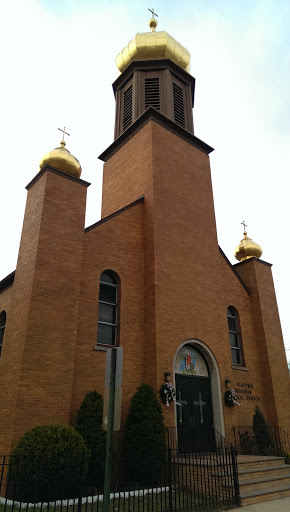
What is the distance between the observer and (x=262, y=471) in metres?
10.1

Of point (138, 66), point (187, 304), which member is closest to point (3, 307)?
point (187, 304)

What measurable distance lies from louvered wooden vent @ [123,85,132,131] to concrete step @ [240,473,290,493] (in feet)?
47.7

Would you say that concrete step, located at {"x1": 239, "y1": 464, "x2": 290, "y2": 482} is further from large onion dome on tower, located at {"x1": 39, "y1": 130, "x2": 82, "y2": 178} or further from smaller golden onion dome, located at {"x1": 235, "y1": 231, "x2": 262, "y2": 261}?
large onion dome on tower, located at {"x1": 39, "y1": 130, "x2": 82, "y2": 178}

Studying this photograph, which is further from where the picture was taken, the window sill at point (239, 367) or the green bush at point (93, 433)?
the window sill at point (239, 367)

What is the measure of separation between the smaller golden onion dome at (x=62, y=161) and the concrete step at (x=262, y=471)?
9522 millimetres

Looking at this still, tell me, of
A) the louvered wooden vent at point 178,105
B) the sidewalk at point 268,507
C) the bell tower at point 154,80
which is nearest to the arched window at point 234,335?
the sidewalk at point 268,507

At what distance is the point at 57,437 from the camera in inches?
320

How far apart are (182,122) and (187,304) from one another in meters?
8.87

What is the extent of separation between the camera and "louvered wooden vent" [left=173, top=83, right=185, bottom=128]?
17.7 meters

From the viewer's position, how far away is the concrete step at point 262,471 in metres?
9.66

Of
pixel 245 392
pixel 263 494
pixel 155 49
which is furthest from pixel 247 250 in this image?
pixel 263 494

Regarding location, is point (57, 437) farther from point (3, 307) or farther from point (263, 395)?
point (263, 395)

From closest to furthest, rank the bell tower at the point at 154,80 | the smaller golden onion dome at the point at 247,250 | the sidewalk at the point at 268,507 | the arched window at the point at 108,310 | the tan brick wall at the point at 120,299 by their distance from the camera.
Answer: the sidewalk at the point at 268,507, the tan brick wall at the point at 120,299, the arched window at the point at 108,310, the bell tower at the point at 154,80, the smaller golden onion dome at the point at 247,250

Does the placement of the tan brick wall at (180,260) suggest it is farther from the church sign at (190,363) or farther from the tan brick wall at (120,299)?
the church sign at (190,363)
